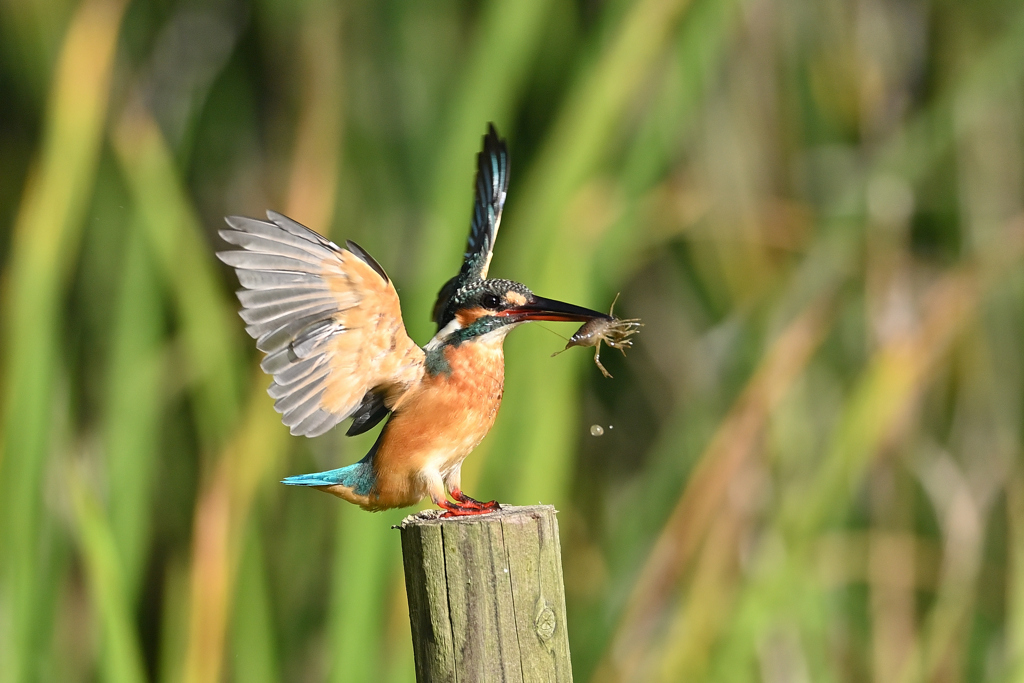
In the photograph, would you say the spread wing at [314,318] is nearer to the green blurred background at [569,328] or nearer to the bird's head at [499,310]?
the bird's head at [499,310]

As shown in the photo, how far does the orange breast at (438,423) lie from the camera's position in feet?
4.93

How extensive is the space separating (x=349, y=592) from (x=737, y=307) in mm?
1550

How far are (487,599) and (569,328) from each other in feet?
4.34

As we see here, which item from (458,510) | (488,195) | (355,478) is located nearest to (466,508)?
(458,510)

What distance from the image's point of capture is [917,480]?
3.21m

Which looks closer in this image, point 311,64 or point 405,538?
point 405,538

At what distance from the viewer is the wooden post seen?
4.21 ft

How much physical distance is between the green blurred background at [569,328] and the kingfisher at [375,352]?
57cm

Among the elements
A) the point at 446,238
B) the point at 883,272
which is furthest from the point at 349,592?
the point at 883,272

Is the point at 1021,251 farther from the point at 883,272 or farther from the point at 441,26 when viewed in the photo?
the point at 441,26

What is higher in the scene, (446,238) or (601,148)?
(601,148)

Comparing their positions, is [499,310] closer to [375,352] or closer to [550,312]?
[550,312]

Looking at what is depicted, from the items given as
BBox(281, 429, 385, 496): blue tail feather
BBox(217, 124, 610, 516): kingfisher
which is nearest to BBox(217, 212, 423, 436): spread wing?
BBox(217, 124, 610, 516): kingfisher

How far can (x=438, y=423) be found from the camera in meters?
1.50
